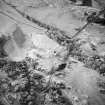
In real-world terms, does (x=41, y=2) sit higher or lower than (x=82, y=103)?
higher

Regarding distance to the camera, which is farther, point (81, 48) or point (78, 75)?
point (81, 48)

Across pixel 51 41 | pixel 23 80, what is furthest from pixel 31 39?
pixel 23 80

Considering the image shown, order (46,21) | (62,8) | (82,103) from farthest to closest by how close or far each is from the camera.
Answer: (62,8) → (46,21) → (82,103)

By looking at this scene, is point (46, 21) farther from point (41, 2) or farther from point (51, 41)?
point (41, 2)

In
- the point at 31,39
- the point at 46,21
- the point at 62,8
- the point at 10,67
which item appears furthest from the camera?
the point at 62,8

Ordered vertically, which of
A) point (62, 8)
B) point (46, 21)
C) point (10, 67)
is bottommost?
point (10, 67)

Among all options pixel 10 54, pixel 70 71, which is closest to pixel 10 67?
pixel 10 54

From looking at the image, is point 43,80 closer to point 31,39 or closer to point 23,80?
point 23,80
